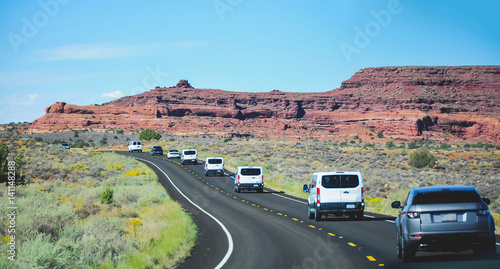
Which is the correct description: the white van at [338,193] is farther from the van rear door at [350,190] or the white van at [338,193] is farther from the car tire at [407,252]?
the car tire at [407,252]

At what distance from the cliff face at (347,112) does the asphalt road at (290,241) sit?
411ft

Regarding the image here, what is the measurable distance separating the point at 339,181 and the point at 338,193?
20.3 inches

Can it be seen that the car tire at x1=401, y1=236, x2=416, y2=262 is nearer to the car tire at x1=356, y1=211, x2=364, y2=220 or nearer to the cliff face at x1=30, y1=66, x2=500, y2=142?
the car tire at x1=356, y1=211, x2=364, y2=220

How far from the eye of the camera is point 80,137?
12319 centimetres

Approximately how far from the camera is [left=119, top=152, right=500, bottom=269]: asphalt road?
11.3 meters

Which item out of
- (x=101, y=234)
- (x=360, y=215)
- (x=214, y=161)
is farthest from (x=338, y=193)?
(x=214, y=161)

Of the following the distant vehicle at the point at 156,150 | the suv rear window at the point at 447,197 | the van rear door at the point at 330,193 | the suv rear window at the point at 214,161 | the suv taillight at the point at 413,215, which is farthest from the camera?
the distant vehicle at the point at 156,150

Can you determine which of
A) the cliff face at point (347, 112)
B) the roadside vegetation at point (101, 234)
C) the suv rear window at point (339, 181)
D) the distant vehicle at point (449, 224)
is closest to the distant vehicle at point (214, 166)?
the roadside vegetation at point (101, 234)

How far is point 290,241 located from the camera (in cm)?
1508

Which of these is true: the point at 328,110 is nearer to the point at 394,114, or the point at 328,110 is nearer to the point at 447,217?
the point at 394,114

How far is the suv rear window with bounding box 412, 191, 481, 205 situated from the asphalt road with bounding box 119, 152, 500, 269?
1.29m

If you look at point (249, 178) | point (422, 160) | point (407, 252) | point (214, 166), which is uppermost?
point (422, 160)

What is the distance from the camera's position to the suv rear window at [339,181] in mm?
19422

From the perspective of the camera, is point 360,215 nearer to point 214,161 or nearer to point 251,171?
point 251,171
